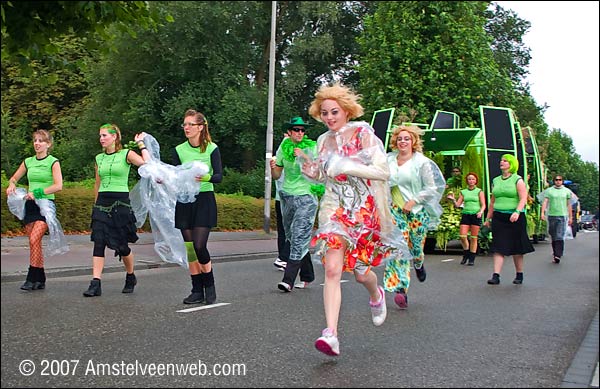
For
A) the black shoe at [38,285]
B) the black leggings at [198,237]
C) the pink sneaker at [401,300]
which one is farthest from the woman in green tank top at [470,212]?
the black shoe at [38,285]

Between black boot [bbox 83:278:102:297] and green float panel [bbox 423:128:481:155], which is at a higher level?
green float panel [bbox 423:128:481:155]

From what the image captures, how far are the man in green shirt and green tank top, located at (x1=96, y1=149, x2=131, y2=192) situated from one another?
341 inches

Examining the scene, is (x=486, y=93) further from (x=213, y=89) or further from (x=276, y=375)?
(x=276, y=375)

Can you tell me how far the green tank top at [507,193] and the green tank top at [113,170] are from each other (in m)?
4.83

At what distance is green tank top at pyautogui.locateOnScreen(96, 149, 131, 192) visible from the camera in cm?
734

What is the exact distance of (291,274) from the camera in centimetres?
837

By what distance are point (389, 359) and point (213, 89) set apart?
23.8 meters

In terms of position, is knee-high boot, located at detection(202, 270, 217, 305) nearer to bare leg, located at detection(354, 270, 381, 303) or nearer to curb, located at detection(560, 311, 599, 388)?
bare leg, located at detection(354, 270, 381, 303)

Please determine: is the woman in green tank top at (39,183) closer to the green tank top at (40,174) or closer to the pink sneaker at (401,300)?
the green tank top at (40,174)

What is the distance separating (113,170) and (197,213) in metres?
1.21

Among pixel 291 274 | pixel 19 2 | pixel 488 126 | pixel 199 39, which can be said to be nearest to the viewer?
pixel 19 2

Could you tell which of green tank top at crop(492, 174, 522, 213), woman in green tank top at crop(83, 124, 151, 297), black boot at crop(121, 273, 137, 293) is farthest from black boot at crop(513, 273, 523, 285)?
woman in green tank top at crop(83, 124, 151, 297)

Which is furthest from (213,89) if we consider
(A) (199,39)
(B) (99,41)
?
(B) (99,41)

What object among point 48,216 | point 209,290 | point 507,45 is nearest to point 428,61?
point 507,45
